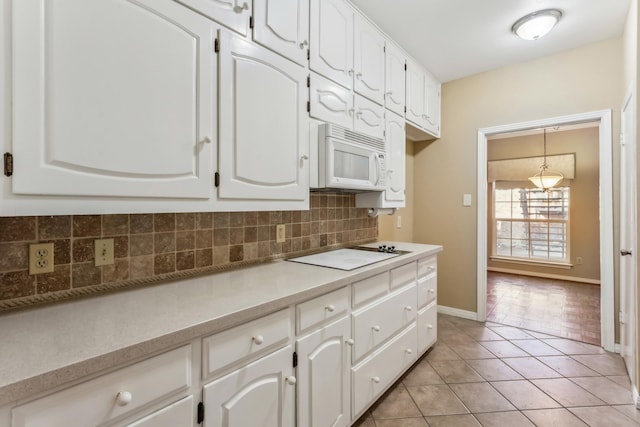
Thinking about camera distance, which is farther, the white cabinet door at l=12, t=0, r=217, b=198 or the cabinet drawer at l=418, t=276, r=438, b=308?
the cabinet drawer at l=418, t=276, r=438, b=308

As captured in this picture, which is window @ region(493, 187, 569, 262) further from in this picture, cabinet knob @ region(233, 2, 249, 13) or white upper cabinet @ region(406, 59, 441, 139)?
cabinet knob @ region(233, 2, 249, 13)

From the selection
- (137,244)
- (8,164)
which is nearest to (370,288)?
(137,244)

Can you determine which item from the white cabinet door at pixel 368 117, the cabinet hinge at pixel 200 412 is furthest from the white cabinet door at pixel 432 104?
the cabinet hinge at pixel 200 412

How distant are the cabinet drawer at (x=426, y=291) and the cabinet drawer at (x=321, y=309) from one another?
3.23 feet

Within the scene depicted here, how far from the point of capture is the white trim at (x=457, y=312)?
3277 millimetres

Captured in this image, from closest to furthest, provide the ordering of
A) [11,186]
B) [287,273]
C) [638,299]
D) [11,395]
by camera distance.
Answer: [11,395]
[11,186]
[287,273]
[638,299]

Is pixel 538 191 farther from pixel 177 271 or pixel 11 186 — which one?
pixel 11 186

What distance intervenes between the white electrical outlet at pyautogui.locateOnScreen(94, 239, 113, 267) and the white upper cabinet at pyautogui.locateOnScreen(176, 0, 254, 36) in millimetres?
947

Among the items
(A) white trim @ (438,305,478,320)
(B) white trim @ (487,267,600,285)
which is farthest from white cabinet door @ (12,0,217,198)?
(B) white trim @ (487,267,600,285)

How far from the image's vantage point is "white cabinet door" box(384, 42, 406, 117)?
243 centimetres

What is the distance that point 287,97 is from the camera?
1564 mm

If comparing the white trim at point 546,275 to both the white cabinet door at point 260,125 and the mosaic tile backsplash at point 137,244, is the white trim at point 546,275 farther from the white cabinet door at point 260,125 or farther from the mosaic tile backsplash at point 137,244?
the white cabinet door at point 260,125

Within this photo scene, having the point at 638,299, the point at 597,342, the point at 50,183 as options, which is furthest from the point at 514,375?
the point at 50,183

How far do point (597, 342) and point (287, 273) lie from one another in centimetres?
298
